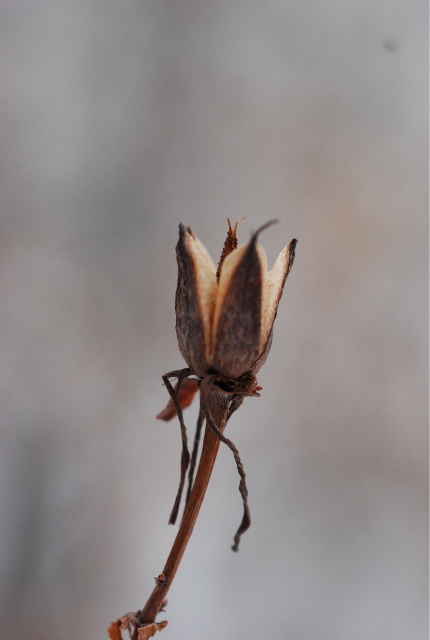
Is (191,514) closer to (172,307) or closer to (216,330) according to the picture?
(216,330)

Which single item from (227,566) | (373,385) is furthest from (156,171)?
(227,566)

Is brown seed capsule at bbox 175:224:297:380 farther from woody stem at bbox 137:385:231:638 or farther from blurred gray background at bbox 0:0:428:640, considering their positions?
blurred gray background at bbox 0:0:428:640

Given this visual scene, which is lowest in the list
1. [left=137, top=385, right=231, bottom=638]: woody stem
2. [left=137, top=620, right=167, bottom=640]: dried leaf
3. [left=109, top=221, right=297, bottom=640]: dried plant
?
[left=137, top=620, right=167, bottom=640]: dried leaf

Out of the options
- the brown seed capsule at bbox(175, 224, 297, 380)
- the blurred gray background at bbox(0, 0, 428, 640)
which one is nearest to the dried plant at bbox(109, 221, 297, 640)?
the brown seed capsule at bbox(175, 224, 297, 380)

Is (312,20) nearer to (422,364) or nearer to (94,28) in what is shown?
(94,28)

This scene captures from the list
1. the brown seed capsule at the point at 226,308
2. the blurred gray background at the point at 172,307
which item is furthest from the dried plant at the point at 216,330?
the blurred gray background at the point at 172,307

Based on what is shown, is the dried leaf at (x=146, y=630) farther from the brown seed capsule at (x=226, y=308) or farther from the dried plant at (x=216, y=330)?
the brown seed capsule at (x=226, y=308)

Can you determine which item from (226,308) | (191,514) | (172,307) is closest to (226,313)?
(226,308)
